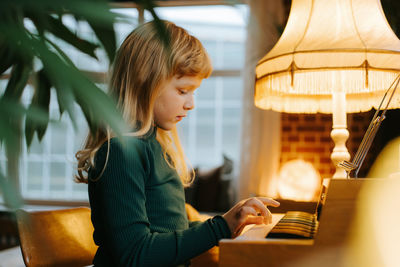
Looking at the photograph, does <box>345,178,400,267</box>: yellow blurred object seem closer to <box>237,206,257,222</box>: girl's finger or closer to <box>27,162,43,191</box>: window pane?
<box>237,206,257,222</box>: girl's finger

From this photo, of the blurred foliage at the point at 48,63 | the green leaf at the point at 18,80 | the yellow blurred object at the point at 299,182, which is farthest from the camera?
the yellow blurred object at the point at 299,182

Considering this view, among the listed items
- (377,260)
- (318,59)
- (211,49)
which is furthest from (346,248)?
(211,49)

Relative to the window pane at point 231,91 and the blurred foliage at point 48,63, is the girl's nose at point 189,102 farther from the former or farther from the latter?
the window pane at point 231,91

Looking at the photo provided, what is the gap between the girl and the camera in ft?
2.91

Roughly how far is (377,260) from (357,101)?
1011 mm

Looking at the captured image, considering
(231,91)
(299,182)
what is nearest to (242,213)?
(299,182)

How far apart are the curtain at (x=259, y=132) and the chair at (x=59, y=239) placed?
2.84 m

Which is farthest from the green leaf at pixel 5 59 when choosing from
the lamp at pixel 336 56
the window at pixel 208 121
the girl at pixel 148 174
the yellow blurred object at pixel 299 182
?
the window at pixel 208 121

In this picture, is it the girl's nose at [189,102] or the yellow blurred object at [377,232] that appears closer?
the yellow blurred object at [377,232]

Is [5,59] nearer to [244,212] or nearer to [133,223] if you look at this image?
[133,223]

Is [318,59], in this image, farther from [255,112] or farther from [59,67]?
[255,112]

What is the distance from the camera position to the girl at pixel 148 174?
0.89 metres

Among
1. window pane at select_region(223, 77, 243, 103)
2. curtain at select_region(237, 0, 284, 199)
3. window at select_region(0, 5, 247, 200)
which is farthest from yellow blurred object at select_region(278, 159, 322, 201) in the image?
window pane at select_region(223, 77, 243, 103)

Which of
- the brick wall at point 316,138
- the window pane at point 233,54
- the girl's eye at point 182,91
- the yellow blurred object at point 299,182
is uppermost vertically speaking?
the window pane at point 233,54
